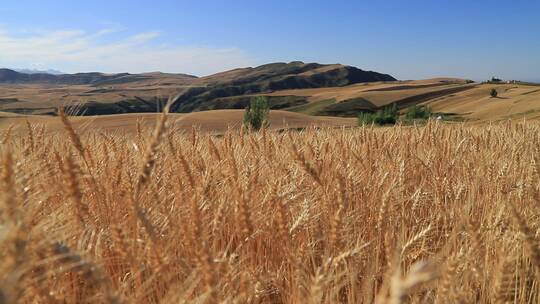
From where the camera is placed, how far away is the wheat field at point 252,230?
815 millimetres

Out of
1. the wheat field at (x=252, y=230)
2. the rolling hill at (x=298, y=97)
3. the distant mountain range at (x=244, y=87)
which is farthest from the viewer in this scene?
the distant mountain range at (x=244, y=87)

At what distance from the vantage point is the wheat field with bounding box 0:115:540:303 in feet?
2.67

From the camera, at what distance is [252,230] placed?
3.83 feet

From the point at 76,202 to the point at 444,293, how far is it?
85cm

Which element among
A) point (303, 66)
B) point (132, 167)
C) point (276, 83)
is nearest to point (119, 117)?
point (132, 167)

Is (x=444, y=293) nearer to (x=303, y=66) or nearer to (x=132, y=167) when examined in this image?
(x=132, y=167)

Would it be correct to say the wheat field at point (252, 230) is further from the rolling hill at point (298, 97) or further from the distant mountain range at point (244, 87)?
the distant mountain range at point (244, 87)

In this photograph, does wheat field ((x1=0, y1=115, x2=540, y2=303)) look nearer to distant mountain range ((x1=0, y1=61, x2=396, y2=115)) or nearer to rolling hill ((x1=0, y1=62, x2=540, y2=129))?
rolling hill ((x1=0, y1=62, x2=540, y2=129))

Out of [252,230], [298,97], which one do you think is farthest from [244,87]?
[252,230]

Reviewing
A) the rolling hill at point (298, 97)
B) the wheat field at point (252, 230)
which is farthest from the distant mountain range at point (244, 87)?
the wheat field at point (252, 230)

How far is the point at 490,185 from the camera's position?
217 centimetres

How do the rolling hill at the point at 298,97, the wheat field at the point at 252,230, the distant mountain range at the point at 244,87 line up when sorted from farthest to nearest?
the distant mountain range at the point at 244,87 < the rolling hill at the point at 298,97 < the wheat field at the point at 252,230

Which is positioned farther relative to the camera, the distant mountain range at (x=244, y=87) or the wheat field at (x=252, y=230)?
the distant mountain range at (x=244, y=87)

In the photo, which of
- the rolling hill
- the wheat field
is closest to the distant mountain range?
the rolling hill
